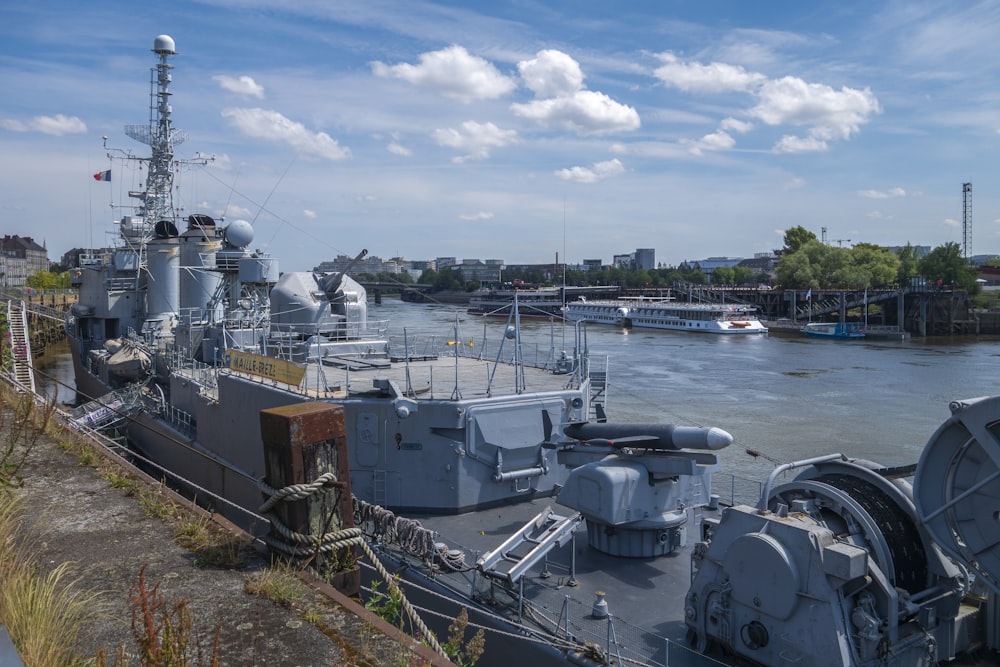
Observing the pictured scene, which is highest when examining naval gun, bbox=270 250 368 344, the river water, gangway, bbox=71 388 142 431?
naval gun, bbox=270 250 368 344

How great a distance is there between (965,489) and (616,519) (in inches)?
194

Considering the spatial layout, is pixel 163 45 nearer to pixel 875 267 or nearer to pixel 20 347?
pixel 20 347

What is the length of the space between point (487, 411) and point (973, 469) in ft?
25.9

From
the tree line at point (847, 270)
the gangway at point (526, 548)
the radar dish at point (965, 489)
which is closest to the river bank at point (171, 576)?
the gangway at point (526, 548)

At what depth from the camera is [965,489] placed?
27.3 feet

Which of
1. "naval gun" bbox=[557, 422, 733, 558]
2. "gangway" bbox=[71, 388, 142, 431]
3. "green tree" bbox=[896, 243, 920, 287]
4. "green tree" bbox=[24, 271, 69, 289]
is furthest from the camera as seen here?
"green tree" bbox=[24, 271, 69, 289]

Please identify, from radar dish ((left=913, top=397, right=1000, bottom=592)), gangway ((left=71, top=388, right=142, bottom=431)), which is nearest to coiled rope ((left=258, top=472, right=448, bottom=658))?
radar dish ((left=913, top=397, right=1000, bottom=592))

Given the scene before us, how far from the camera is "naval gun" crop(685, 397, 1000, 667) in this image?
805cm

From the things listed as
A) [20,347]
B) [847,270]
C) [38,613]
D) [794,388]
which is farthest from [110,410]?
[847,270]

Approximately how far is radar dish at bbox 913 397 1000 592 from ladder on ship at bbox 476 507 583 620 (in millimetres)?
4818

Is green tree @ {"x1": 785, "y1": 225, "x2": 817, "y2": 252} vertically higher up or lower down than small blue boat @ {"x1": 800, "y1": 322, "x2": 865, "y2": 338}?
higher up

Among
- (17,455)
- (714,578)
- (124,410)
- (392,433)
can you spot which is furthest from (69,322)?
(714,578)

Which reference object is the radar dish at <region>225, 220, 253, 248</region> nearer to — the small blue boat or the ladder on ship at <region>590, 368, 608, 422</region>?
the ladder on ship at <region>590, 368, 608, 422</region>

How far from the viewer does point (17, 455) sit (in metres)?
7.97
